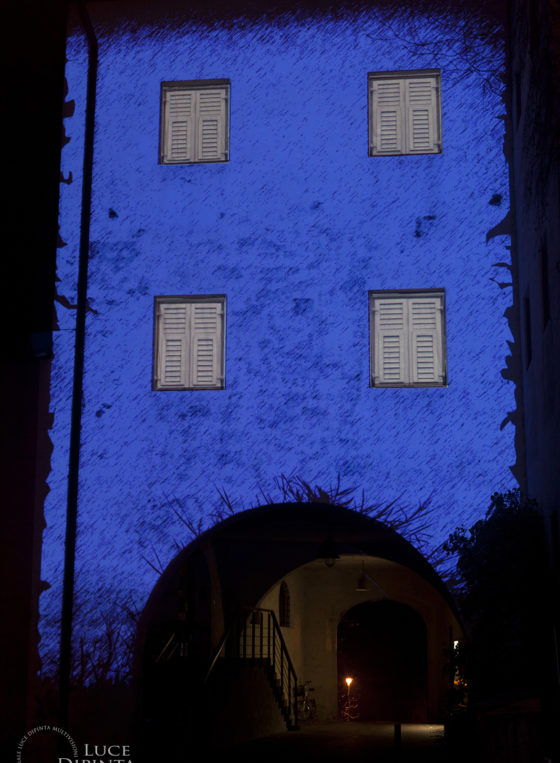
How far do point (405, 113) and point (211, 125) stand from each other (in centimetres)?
252

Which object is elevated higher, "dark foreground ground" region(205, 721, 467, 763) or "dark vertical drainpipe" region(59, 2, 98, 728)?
"dark vertical drainpipe" region(59, 2, 98, 728)

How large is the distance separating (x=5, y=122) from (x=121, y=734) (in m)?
8.35

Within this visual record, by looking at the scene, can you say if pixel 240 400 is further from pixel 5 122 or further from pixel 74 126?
pixel 5 122

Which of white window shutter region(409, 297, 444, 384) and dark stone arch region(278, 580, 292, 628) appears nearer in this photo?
white window shutter region(409, 297, 444, 384)

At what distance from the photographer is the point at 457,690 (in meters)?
11.6

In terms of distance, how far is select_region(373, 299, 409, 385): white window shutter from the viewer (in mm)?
12680

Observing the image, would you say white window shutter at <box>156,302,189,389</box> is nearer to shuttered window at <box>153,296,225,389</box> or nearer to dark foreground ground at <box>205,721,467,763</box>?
shuttered window at <box>153,296,225,389</box>

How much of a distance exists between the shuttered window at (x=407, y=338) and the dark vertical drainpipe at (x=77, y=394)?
3.65m

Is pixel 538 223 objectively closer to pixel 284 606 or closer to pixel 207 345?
pixel 207 345

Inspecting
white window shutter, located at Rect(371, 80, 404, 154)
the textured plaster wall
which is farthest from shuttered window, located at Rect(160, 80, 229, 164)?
white window shutter, located at Rect(371, 80, 404, 154)

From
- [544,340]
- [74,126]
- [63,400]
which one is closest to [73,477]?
[63,400]

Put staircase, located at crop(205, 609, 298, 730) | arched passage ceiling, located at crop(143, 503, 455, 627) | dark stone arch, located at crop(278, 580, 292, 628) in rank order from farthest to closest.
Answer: dark stone arch, located at crop(278, 580, 292, 628)
staircase, located at crop(205, 609, 298, 730)
arched passage ceiling, located at crop(143, 503, 455, 627)

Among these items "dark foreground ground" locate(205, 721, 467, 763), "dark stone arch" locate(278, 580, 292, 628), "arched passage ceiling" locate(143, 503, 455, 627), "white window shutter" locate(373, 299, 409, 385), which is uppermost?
"white window shutter" locate(373, 299, 409, 385)

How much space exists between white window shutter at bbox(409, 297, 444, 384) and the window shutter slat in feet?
9.25
